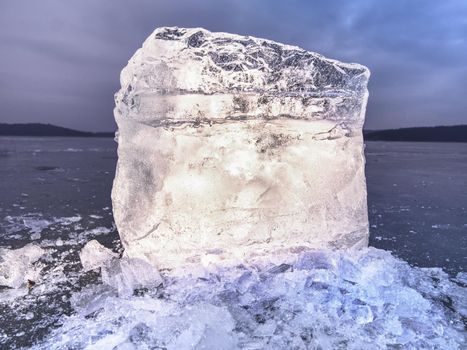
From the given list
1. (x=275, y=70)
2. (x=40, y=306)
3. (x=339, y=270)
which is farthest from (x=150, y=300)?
(x=275, y=70)

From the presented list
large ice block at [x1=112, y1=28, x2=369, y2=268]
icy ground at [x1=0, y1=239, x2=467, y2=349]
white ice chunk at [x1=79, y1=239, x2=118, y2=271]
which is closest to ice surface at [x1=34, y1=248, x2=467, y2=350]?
icy ground at [x1=0, y1=239, x2=467, y2=349]

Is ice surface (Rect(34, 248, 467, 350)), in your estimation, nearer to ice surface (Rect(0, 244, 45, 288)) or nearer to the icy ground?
the icy ground

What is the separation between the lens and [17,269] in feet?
9.61

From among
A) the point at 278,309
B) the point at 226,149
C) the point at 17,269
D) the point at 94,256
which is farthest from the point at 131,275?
the point at 226,149

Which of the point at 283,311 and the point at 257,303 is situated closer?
the point at 283,311

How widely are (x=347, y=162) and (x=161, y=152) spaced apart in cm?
186

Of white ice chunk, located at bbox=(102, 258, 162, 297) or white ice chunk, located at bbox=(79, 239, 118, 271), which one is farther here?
white ice chunk, located at bbox=(79, 239, 118, 271)

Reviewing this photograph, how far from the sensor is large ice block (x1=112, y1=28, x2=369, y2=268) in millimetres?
3244

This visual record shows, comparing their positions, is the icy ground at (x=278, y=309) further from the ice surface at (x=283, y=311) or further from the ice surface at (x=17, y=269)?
the ice surface at (x=17, y=269)

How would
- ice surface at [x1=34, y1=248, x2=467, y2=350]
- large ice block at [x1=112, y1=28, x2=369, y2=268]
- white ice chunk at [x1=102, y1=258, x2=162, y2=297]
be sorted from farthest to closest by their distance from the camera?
1. large ice block at [x1=112, y1=28, x2=369, y2=268]
2. white ice chunk at [x1=102, y1=258, x2=162, y2=297]
3. ice surface at [x1=34, y1=248, x2=467, y2=350]

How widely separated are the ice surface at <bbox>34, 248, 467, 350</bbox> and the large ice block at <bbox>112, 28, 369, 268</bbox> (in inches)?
15.8

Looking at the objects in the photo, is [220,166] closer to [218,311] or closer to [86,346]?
[218,311]

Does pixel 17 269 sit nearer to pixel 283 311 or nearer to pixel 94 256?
pixel 94 256

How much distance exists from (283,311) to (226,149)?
1493mm
